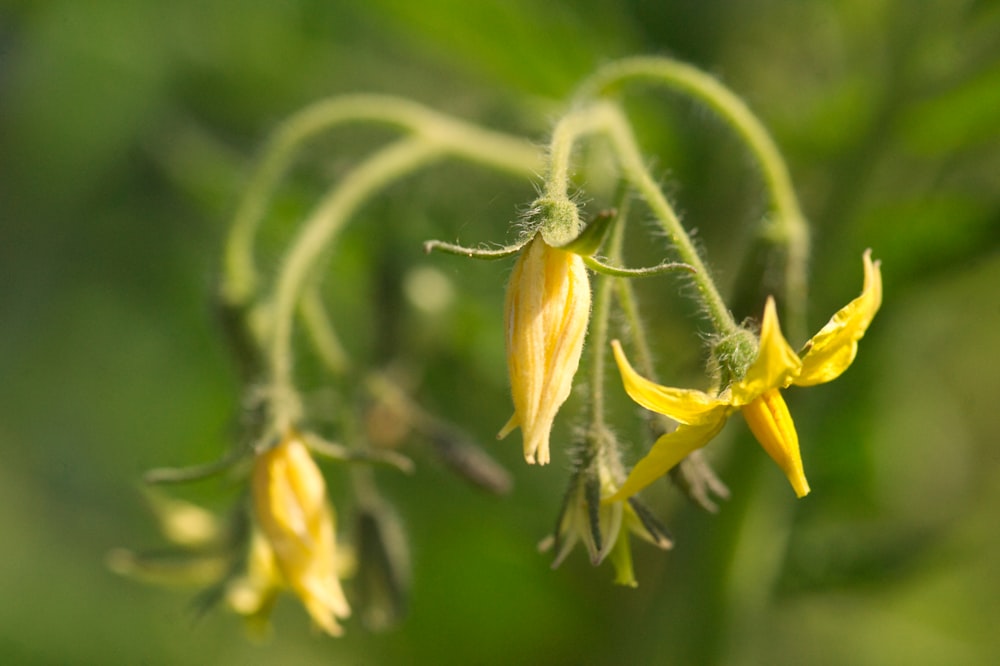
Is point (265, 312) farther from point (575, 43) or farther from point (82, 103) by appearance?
point (82, 103)

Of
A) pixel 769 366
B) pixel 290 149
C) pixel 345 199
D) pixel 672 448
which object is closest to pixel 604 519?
pixel 672 448

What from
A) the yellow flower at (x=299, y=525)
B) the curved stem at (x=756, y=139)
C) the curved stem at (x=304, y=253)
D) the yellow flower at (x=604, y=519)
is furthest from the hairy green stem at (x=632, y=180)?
the yellow flower at (x=299, y=525)

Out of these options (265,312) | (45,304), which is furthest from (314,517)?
(45,304)

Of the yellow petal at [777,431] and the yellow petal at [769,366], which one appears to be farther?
the yellow petal at [777,431]

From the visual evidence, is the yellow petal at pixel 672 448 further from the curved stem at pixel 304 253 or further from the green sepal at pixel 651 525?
the curved stem at pixel 304 253

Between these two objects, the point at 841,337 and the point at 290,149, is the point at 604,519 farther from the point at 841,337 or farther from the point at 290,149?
the point at 290,149

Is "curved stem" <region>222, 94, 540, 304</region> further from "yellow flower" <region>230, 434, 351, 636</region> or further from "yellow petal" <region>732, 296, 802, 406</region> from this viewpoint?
"yellow petal" <region>732, 296, 802, 406</region>
